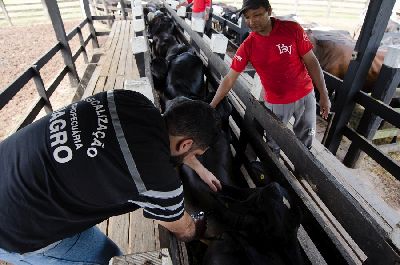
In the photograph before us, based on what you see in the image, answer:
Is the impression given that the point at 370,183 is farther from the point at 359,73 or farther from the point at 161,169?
the point at 161,169

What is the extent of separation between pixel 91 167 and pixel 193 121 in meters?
0.52

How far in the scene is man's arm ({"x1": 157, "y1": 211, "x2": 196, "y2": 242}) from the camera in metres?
1.42

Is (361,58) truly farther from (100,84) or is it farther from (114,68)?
(114,68)

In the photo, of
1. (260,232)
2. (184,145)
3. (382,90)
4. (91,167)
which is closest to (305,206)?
(260,232)

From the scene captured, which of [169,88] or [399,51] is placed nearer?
[399,51]

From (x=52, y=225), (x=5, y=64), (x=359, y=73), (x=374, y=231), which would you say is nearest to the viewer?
(x=374, y=231)

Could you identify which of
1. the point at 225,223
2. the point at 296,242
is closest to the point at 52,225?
the point at 225,223

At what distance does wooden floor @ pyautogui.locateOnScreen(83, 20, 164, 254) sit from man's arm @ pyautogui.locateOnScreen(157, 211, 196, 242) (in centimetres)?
64

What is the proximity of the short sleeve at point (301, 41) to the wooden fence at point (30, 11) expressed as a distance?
23.1 metres

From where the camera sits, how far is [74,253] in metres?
1.58

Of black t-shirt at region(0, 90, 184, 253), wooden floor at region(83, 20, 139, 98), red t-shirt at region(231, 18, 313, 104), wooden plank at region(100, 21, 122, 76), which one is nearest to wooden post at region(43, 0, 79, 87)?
wooden floor at region(83, 20, 139, 98)

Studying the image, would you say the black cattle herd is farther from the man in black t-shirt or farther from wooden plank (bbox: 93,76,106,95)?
wooden plank (bbox: 93,76,106,95)

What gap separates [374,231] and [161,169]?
3.06ft

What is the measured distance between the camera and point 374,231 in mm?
1155
